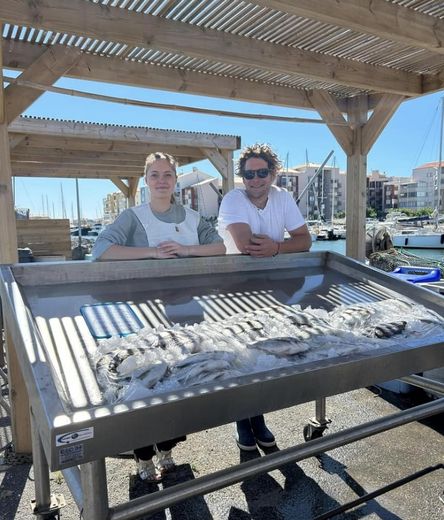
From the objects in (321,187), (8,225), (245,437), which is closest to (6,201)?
(8,225)

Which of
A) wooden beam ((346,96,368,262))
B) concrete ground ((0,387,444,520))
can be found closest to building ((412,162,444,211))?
wooden beam ((346,96,368,262))

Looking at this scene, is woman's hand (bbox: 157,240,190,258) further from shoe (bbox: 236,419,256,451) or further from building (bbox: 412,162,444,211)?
building (bbox: 412,162,444,211)

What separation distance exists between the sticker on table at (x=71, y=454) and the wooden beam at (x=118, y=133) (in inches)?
204

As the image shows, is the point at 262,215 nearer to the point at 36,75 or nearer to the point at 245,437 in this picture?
the point at 245,437

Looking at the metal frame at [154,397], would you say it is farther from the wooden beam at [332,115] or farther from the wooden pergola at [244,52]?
the wooden beam at [332,115]

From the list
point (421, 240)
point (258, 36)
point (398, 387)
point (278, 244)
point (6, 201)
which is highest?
point (258, 36)

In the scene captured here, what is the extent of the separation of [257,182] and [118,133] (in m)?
4.02

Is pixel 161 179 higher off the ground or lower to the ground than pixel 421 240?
higher

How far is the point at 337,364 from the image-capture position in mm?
1079

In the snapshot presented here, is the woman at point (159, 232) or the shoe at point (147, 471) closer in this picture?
the woman at point (159, 232)

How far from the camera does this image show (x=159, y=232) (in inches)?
80.9

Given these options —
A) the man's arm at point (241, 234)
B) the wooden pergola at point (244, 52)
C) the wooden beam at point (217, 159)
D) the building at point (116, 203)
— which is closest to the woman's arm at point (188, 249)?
the man's arm at point (241, 234)

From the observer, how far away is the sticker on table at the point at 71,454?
2.49ft

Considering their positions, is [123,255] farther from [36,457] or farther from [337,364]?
[337,364]
